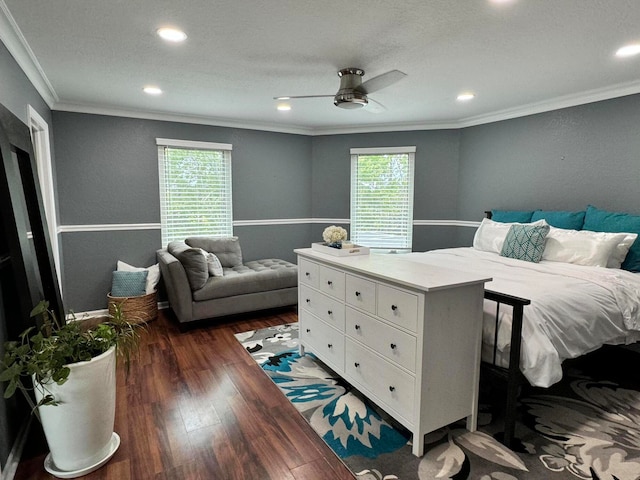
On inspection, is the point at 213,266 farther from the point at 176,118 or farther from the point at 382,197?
the point at 382,197

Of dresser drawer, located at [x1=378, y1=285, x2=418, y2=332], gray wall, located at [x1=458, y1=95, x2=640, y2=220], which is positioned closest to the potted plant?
dresser drawer, located at [x1=378, y1=285, x2=418, y2=332]

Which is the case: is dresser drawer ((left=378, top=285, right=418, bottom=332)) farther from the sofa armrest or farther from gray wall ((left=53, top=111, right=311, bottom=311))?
gray wall ((left=53, top=111, right=311, bottom=311))

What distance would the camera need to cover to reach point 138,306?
155 inches

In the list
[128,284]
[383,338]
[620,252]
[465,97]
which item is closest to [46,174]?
[128,284]

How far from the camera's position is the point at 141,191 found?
4406 millimetres

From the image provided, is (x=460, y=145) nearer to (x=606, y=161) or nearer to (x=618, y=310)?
(x=606, y=161)

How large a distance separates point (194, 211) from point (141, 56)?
239cm

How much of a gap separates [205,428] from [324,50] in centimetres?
263

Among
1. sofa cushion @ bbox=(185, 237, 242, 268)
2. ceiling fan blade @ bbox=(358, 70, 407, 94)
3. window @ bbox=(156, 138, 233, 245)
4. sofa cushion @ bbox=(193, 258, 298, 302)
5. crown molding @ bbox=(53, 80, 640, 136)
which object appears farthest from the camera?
window @ bbox=(156, 138, 233, 245)

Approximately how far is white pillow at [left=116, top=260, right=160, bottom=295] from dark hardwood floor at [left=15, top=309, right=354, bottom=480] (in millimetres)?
1086

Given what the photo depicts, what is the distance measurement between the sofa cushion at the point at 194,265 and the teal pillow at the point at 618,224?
3.82 m

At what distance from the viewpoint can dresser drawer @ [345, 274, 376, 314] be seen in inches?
85.3

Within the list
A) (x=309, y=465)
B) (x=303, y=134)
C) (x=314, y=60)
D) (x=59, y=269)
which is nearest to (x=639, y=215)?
(x=314, y=60)

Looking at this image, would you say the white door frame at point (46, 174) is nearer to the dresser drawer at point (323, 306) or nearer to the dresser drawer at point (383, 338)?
the dresser drawer at point (323, 306)
